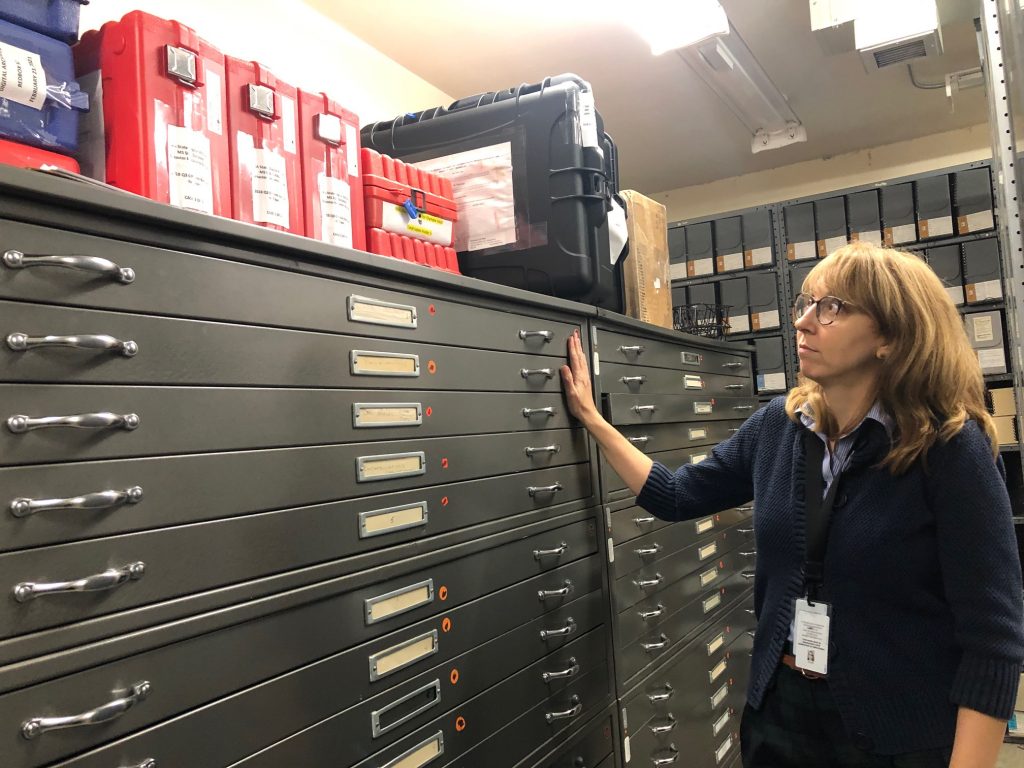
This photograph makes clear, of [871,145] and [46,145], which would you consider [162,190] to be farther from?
[871,145]

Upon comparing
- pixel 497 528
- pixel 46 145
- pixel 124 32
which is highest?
pixel 124 32

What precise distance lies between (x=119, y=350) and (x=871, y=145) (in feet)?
14.9

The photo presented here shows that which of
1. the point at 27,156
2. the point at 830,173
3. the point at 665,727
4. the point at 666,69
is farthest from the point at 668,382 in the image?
the point at 830,173

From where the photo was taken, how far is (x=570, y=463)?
1.77 metres

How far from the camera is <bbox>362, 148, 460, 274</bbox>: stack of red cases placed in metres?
1.45

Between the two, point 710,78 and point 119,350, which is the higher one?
point 710,78

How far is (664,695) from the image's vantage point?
207cm

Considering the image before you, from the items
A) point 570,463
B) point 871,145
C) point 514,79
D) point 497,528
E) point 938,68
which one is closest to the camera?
point 497,528

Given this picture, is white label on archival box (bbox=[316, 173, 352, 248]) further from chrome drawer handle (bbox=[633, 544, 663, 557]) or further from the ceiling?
the ceiling

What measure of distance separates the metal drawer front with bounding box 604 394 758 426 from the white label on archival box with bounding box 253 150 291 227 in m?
0.98

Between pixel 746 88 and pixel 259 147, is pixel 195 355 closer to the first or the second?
pixel 259 147

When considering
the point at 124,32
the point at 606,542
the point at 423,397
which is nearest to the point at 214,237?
the point at 124,32

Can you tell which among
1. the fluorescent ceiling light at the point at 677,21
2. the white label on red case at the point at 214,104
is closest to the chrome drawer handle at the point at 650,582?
the white label on red case at the point at 214,104

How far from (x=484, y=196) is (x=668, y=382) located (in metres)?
0.85
